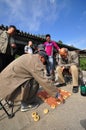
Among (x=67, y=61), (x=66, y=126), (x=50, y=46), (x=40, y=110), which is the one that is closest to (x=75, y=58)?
(x=67, y=61)

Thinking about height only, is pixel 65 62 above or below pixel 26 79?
above

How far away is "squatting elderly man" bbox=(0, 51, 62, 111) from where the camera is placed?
9.25 ft

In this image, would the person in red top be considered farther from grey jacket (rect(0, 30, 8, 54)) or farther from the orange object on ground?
grey jacket (rect(0, 30, 8, 54))

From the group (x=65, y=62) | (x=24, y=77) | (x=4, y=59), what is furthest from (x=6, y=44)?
(x=65, y=62)

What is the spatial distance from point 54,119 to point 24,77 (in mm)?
990

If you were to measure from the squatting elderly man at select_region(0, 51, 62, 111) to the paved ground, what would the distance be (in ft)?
1.33

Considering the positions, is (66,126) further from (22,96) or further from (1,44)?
(1,44)

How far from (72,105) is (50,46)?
2.54 m

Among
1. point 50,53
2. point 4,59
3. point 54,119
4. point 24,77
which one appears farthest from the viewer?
point 50,53

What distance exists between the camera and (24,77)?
303cm

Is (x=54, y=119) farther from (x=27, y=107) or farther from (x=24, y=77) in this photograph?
(x=24, y=77)

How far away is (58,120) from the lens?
9.42 feet

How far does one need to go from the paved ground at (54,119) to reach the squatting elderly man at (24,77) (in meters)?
0.41

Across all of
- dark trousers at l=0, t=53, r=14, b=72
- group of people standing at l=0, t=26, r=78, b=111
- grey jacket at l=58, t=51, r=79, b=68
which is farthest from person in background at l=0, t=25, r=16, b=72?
grey jacket at l=58, t=51, r=79, b=68
